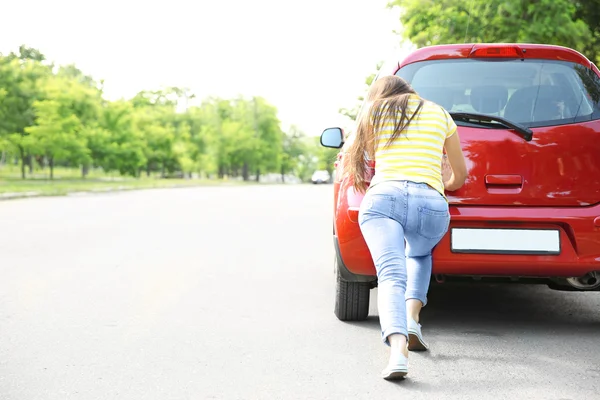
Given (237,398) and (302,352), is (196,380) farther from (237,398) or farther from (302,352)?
(302,352)

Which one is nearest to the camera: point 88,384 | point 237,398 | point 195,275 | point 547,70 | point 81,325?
point 237,398

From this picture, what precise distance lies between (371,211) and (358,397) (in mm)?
873

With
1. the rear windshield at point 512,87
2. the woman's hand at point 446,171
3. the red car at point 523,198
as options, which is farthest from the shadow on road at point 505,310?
the rear windshield at point 512,87

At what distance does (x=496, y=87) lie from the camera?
468 centimetres

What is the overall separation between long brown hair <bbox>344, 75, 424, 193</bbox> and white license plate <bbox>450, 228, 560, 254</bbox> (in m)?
0.75

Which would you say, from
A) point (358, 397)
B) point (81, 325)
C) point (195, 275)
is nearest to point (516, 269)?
point (358, 397)

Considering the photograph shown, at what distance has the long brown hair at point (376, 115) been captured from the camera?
3693 mm

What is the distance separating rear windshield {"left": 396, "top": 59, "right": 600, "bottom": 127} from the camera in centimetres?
450

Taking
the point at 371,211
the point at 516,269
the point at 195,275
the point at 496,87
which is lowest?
the point at 195,275

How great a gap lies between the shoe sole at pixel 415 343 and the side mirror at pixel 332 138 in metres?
1.48

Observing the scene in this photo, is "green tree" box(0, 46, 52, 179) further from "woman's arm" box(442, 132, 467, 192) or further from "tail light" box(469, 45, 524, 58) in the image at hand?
"woman's arm" box(442, 132, 467, 192)

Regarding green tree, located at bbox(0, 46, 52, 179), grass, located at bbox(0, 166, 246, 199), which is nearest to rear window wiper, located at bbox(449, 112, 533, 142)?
grass, located at bbox(0, 166, 246, 199)

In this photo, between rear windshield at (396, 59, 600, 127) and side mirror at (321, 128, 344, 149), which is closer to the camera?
rear windshield at (396, 59, 600, 127)

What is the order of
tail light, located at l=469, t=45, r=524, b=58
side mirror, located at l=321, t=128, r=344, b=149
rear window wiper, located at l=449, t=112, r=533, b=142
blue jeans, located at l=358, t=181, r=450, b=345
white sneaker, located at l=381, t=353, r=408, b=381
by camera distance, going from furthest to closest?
side mirror, located at l=321, t=128, r=344, b=149 → tail light, located at l=469, t=45, r=524, b=58 → rear window wiper, located at l=449, t=112, r=533, b=142 → blue jeans, located at l=358, t=181, r=450, b=345 → white sneaker, located at l=381, t=353, r=408, b=381
